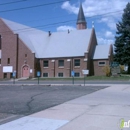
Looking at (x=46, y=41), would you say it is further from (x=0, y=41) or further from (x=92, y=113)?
(x=92, y=113)

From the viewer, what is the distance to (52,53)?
47250 millimetres

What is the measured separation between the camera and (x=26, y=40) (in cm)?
4928

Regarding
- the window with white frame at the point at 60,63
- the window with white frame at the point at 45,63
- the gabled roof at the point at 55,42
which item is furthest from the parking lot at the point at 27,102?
the window with white frame at the point at 45,63

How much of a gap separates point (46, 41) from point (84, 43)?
377 inches

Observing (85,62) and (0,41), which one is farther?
(0,41)

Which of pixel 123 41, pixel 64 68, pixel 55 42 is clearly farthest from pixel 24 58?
pixel 123 41

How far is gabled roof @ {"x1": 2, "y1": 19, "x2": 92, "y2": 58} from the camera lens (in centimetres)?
4566

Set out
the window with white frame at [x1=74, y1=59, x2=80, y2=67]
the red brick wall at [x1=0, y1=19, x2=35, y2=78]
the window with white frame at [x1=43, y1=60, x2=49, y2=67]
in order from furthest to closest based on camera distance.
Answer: the window with white frame at [x1=43, y1=60, x2=49, y2=67], the red brick wall at [x1=0, y1=19, x2=35, y2=78], the window with white frame at [x1=74, y1=59, x2=80, y2=67]

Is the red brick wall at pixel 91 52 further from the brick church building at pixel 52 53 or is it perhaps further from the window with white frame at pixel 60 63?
the window with white frame at pixel 60 63

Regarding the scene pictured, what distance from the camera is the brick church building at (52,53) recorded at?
44.9 metres

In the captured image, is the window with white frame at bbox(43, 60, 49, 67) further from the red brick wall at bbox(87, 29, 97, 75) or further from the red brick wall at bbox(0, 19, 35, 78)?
the red brick wall at bbox(87, 29, 97, 75)

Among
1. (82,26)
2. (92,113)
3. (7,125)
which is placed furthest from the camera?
(82,26)

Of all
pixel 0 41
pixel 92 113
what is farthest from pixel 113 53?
pixel 92 113

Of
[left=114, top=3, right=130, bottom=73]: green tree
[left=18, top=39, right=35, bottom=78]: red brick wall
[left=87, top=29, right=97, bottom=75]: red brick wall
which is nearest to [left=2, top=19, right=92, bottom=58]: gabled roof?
[left=87, top=29, right=97, bottom=75]: red brick wall
